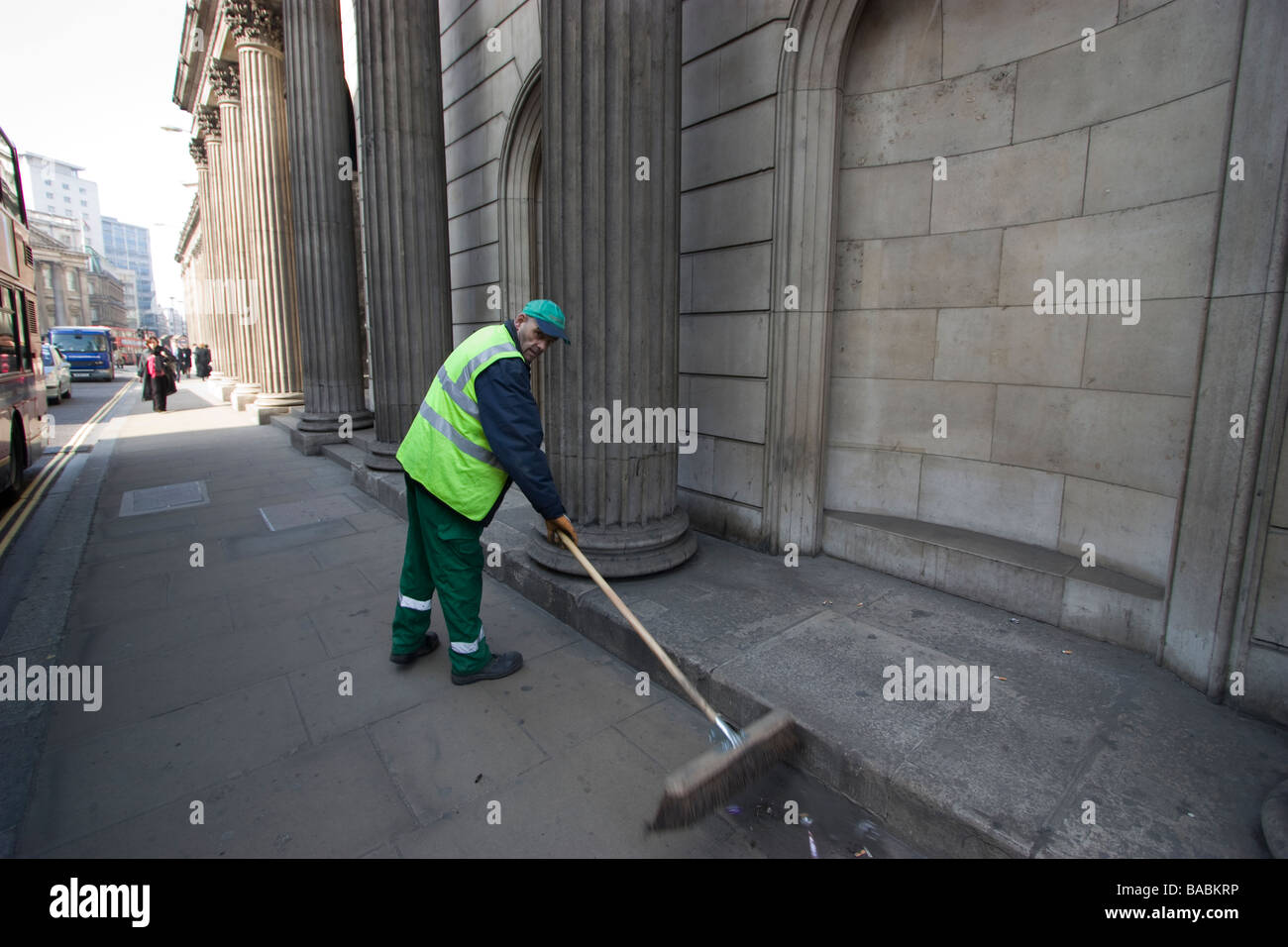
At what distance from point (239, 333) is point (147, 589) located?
54.7 feet

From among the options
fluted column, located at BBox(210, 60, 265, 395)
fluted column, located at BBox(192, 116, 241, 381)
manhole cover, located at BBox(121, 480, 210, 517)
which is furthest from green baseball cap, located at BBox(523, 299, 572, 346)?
fluted column, located at BBox(192, 116, 241, 381)

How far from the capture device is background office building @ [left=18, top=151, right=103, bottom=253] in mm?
128375

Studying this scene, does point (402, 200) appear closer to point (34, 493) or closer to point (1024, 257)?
point (34, 493)

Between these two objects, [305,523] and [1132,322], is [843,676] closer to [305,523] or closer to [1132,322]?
[1132,322]

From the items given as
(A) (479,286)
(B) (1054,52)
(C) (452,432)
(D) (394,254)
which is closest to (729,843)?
(C) (452,432)

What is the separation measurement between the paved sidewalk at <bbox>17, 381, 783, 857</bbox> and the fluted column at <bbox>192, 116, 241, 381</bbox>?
18101mm

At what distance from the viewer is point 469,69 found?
28.8ft

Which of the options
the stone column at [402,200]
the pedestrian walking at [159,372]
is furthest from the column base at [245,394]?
the stone column at [402,200]

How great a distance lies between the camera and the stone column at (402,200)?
7.91m

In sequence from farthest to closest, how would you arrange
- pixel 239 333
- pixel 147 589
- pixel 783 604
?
1. pixel 239 333
2. pixel 147 589
3. pixel 783 604

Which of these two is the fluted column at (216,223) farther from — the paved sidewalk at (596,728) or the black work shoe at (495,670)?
the black work shoe at (495,670)

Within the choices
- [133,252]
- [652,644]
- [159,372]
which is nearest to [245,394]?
[159,372]

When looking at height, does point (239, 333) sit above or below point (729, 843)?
above

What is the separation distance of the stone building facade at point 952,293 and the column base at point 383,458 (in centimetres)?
426
